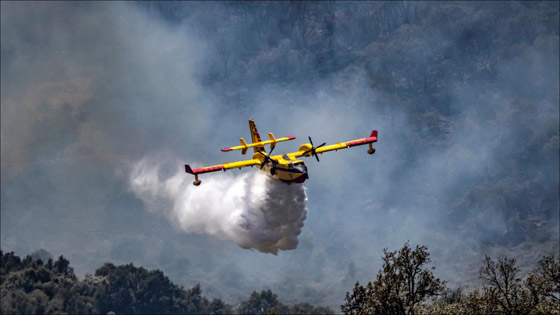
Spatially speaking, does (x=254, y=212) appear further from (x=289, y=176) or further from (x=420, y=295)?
(x=420, y=295)

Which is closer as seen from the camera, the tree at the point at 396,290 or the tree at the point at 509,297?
the tree at the point at 396,290

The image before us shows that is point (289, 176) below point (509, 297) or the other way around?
the other way around

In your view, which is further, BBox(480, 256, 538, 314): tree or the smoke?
the smoke

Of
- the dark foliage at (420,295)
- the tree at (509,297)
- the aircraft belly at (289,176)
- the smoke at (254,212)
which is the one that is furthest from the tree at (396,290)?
the smoke at (254,212)

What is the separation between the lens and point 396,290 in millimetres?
70750

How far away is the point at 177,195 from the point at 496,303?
2235 inches

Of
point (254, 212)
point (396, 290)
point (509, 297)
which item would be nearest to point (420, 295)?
point (396, 290)

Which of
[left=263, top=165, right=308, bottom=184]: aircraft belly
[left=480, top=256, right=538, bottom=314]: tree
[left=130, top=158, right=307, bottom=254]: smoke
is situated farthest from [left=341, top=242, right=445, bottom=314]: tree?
[left=130, top=158, right=307, bottom=254]: smoke

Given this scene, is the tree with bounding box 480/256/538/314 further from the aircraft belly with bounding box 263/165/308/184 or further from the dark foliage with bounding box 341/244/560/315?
the aircraft belly with bounding box 263/165/308/184

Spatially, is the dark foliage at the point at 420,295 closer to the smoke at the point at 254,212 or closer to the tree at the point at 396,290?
the tree at the point at 396,290

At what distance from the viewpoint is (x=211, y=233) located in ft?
342

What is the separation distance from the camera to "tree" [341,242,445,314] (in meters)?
70.4

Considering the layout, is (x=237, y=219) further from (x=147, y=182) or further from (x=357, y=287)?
(x=147, y=182)

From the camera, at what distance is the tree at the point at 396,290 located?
70375mm
